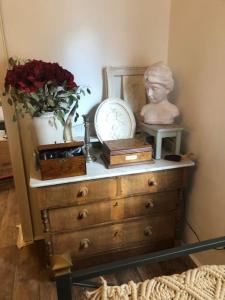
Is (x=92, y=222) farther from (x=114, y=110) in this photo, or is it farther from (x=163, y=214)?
(x=114, y=110)

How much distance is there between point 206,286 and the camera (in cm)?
75

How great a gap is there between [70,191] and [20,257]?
2.93 feet

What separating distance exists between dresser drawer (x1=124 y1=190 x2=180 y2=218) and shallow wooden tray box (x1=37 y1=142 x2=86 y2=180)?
390 millimetres

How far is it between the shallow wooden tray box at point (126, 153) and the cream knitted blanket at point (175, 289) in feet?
2.56

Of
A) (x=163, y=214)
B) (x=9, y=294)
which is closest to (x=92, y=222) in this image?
(x=163, y=214)

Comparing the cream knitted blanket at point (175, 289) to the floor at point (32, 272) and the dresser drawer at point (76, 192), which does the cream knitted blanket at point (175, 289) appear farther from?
the floor at point (32, 272)

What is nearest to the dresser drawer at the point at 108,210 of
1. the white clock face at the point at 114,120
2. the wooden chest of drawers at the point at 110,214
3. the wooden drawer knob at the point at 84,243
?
the wooden chest of drawers at the point at 110,214

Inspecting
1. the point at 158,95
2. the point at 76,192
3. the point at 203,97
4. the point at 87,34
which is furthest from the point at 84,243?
the point at 87,34

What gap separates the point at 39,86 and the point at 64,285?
0.98 m

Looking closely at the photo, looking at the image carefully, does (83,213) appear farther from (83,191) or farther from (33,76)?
(33,76)

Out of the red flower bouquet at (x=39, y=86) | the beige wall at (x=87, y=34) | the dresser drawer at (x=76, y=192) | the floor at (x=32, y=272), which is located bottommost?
the floor at (x=32, y=272)

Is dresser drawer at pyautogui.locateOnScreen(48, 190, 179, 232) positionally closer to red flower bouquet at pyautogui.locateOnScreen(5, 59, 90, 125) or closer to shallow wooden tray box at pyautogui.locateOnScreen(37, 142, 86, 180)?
shallow wooden tray box at pyautogui.locateOnScreen(37, 142, 86, 180)

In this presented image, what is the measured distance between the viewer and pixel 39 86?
1286 mm

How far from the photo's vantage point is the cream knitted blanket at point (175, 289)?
2.32 ft
